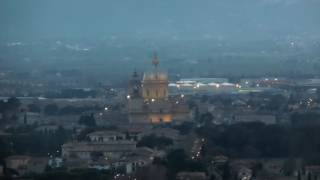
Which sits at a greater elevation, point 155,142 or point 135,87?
point 135,87

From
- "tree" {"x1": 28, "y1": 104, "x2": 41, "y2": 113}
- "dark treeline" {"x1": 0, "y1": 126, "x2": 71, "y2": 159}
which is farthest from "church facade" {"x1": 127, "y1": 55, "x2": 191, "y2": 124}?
"dark treeline" {"x1": 0, "y1": 126, "x2": 71, "y2": 159}

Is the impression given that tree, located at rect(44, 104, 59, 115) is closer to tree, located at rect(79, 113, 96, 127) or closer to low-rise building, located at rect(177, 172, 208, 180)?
tree, located at rect(79, 113, 96, 127)

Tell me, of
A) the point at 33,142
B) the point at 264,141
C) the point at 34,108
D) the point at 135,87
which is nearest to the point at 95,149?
the point at 33,142

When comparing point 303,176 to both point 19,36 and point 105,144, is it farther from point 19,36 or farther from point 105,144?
point 19,36

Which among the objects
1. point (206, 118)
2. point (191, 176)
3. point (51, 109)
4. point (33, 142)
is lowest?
point (191, 176)

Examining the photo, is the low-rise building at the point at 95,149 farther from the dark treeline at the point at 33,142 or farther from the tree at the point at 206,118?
the tree at the point at 206,118

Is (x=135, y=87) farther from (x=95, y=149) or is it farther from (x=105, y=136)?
(x=95, y=149)
